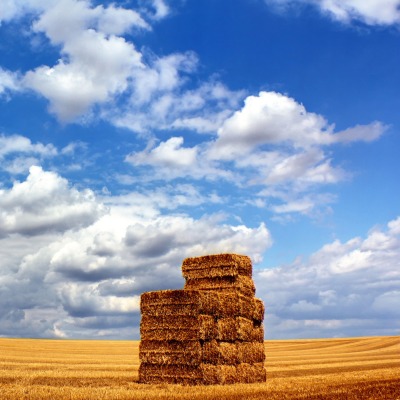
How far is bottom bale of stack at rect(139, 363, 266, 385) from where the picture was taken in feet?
57.7

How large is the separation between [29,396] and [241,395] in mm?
5287

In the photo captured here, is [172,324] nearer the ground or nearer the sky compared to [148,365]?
nearer the sky

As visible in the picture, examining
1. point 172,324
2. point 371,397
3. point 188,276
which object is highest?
point 188,276

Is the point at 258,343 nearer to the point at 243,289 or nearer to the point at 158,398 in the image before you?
the point at 243,289

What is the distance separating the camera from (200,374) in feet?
57.7

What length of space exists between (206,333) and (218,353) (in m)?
0.76

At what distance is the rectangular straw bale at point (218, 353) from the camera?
17.9 metres

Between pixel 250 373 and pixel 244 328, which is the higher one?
pixel 244 328

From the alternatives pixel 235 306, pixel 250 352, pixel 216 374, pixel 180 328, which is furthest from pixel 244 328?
pixel 180 328

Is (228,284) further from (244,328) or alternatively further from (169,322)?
Answer: (169,322)

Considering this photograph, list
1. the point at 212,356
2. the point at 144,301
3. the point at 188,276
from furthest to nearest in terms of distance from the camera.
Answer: the point at 188,276, the point at 144,301, the point at 212,356

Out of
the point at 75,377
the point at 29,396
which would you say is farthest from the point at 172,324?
the point at 29,396

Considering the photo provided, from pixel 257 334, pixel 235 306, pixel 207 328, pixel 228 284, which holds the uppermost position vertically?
pixel 228 284

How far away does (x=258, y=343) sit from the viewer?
2031 centimetres
